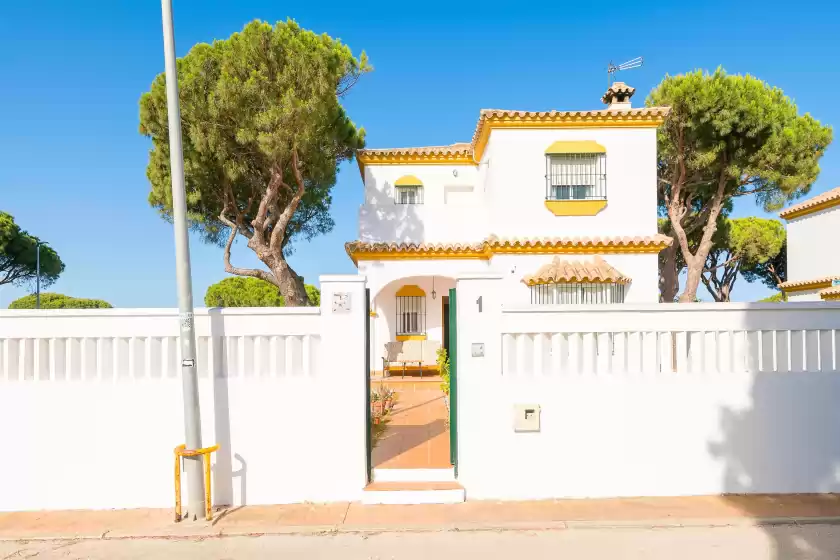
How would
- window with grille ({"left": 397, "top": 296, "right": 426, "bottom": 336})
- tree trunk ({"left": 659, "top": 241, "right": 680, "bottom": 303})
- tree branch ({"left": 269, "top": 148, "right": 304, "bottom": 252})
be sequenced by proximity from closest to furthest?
tree branch ({"left": 269, "top": 148, "right": 304, "bottom": 252})
window with grille ({"left": 397, "top": 296, "right": 426, "bottom": 336})
tree trunk ({"left": 659, "top": 241, "right": 680, "bottom": 303})

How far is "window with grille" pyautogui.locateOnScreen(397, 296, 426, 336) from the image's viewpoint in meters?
16.4

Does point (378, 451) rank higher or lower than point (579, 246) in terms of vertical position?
lower

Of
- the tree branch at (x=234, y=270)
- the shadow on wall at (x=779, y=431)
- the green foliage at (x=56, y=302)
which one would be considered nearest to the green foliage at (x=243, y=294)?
the green foliage at (x=56, y=302)

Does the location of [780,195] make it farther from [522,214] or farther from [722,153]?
[522,214]

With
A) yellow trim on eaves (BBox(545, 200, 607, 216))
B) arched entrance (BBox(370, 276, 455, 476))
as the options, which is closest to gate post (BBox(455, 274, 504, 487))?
arched entrance (BBox(370, 276, 455, 476))

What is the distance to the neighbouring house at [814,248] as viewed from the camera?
17.9 metres

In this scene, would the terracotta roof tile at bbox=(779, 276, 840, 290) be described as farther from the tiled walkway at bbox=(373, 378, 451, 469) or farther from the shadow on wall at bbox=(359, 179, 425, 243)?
the tiled walkway at bbox=(373, 378, 451, 469)

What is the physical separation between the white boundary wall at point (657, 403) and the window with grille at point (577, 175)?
7.71 meters

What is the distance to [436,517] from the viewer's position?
4.95m

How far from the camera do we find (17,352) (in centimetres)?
521

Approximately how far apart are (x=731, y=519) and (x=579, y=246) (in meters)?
8.19

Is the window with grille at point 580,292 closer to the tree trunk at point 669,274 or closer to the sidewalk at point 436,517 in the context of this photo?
the sidewalk at point 436,517

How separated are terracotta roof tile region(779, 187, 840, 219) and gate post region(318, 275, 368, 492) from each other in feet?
65.5

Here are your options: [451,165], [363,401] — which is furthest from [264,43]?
[363,401]
